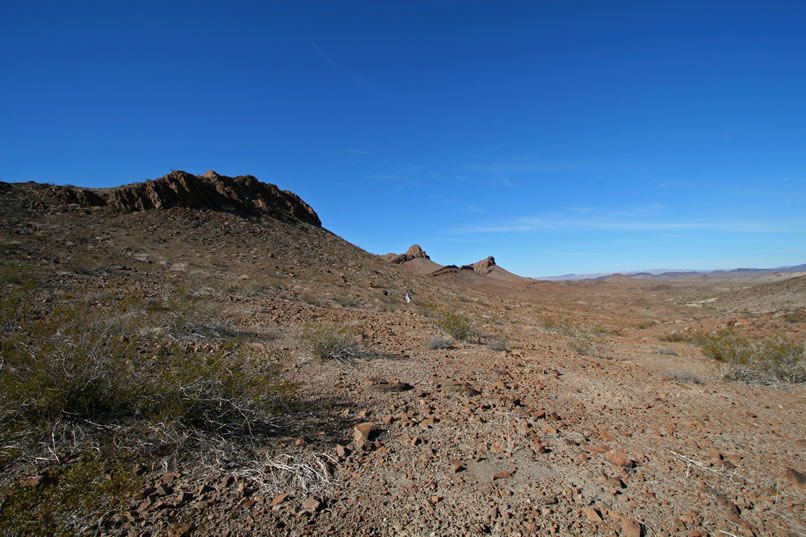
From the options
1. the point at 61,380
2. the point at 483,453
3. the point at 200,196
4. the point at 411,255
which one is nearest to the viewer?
the point at 61,380

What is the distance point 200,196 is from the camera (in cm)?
2742

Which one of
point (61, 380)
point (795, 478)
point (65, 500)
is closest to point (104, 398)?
point (61, 380)

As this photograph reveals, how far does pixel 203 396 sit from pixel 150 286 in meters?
10.6

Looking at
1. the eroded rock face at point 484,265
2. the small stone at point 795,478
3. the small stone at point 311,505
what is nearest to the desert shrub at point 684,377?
the small stone at point 795,478

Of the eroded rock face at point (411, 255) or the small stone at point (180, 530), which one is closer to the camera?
the small stone at point (180, 530)

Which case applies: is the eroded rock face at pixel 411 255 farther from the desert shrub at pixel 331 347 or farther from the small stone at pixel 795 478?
the small stone at pixel 795 478

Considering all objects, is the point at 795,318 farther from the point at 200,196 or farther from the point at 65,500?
the point at 200,196

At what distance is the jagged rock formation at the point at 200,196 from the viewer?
23.0m

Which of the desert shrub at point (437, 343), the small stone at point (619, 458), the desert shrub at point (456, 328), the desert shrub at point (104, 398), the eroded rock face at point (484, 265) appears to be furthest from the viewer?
the eroded rock face at point (484, 265)

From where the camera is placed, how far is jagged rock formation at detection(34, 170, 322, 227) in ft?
75.4

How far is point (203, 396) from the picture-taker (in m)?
3.66

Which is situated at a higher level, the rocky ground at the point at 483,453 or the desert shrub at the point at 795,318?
the desert shrub at the point at 795,318

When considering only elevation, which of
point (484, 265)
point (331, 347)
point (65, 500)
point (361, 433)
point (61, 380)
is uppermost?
point (484, 265)

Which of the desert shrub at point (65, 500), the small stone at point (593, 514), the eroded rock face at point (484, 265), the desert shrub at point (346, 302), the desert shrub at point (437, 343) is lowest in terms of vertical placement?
the small stone at point (593, 514)
